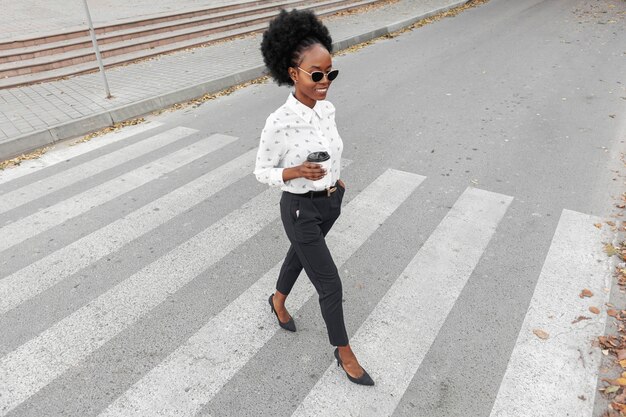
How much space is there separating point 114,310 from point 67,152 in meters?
4.29

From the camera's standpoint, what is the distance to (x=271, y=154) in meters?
2.66

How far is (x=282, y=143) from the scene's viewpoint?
8.68ft

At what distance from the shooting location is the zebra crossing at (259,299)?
9.74ft

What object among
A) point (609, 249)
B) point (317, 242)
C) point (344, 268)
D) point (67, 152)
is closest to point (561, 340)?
point (609, 249)

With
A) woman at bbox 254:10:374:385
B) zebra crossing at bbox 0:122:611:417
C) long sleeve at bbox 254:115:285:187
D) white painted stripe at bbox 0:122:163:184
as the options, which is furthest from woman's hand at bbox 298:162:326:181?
white painted stripe at bbox 0:122:163:184

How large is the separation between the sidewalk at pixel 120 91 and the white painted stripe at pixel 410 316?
6236 mm

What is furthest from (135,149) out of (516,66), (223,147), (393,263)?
(516,66)

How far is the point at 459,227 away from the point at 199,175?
336 cm

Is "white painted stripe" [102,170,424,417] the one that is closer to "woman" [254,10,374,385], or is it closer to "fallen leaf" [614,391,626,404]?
"woman" [254,10,374,385]

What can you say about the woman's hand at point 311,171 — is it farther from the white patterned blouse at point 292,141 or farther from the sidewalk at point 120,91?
the sidewalk at point 120,91

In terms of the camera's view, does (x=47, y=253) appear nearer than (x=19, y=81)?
Yes

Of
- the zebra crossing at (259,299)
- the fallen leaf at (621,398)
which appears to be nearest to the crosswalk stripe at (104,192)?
the zebra crossing at (259,299)

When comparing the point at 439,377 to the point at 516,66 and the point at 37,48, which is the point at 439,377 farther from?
the point at 37,48

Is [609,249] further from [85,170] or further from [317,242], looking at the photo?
[85,170]
